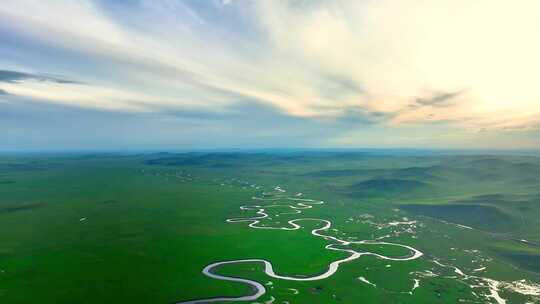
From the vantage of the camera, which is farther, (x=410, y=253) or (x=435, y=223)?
(x=435, y=223)

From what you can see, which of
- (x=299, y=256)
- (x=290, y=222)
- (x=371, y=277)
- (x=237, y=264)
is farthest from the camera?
(x=290, y=222)

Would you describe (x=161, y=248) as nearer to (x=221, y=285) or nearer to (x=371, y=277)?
(x=221, y=285)

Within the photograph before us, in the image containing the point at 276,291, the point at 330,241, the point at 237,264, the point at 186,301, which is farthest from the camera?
the point at 330,241

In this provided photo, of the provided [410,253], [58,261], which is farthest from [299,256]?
[58,261]

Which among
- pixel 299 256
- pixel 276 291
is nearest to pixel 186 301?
pixel 276 291

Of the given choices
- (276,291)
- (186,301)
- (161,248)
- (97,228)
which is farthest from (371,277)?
(97,228)

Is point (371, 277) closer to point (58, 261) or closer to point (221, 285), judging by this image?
point (221, 285)

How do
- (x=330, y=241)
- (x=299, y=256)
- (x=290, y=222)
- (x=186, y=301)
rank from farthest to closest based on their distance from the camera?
(x=290, y=222) < (x=330, y=241) < (x=299, y=256) < (x=186, y=301)

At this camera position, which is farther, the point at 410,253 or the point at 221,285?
the point at 410,253

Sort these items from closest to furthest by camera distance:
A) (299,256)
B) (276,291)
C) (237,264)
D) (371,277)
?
(276,291), (371,277), (237,264), (299,256)
